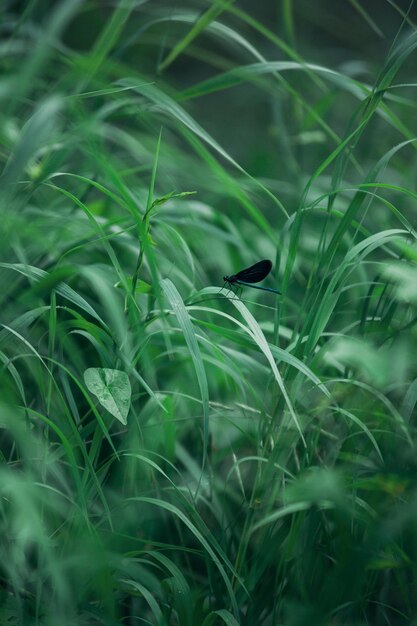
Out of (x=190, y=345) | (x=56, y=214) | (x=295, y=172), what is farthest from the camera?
(x=295, y=172)

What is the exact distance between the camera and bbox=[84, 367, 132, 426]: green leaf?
2.21 feet

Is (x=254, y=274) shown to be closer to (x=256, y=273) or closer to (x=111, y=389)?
(x=256, y=273)

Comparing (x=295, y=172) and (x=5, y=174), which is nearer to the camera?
(x=5, y=174)

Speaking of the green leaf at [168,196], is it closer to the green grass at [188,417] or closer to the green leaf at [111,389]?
the green grass at [188,417]

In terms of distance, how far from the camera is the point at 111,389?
2.28 ft

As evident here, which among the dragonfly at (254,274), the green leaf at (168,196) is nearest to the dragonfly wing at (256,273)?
the dragonfly at (254,274)

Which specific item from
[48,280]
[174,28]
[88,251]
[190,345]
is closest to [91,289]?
[88,251]

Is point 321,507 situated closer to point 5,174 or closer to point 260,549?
point 260,549

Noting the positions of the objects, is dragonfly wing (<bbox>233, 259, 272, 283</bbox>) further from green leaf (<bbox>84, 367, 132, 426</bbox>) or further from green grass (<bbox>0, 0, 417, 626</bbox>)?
green leaf (<bbox>84, 367, 132, 426</bbox>)

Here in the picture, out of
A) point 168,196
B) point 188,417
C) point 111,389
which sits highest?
point 168,196

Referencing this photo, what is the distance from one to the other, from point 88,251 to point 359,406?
494mm

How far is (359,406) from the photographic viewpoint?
84cm

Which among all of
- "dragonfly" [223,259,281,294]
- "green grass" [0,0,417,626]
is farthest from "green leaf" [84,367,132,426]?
"dragonfly" [223,259,281,294]

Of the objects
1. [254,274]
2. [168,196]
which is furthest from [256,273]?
[168,196]
